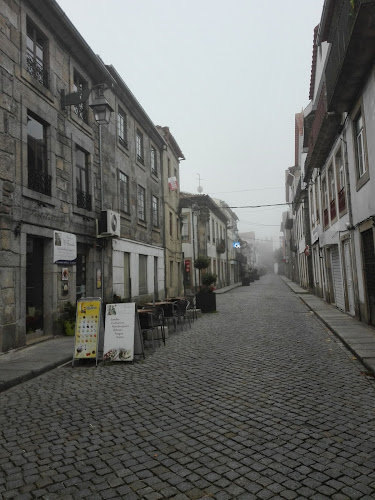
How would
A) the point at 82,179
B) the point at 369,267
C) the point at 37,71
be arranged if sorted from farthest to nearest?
1. the point at 82,179
2. the point at 369,267
3. the point at 37,71

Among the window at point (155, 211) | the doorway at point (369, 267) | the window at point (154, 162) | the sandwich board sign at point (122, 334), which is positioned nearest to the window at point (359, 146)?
the doorway at point (369, 267)

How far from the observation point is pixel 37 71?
32.2ft

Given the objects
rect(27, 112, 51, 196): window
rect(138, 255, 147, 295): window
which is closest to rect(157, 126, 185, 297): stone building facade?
rect(138, 255, 147, 295): window

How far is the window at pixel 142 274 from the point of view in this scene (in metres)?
17.2

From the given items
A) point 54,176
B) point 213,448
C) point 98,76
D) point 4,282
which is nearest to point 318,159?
point 98,76

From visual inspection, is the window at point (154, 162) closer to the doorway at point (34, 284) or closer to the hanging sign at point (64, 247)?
the hanging sign at point (64, 247)

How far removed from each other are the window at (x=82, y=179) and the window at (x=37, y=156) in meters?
1.77

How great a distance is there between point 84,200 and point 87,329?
5.87 meters

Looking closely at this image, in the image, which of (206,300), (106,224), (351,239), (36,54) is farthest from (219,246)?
(36,54)

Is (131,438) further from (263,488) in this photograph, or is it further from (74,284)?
(74,284)

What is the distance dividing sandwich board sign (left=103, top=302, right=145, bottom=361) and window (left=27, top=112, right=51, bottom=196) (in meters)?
4.11

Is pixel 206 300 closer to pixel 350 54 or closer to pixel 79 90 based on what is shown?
pixel 79 90

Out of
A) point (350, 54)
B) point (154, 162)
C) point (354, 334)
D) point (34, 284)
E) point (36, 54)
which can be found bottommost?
point (354, 334)

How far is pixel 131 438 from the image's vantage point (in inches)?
144
